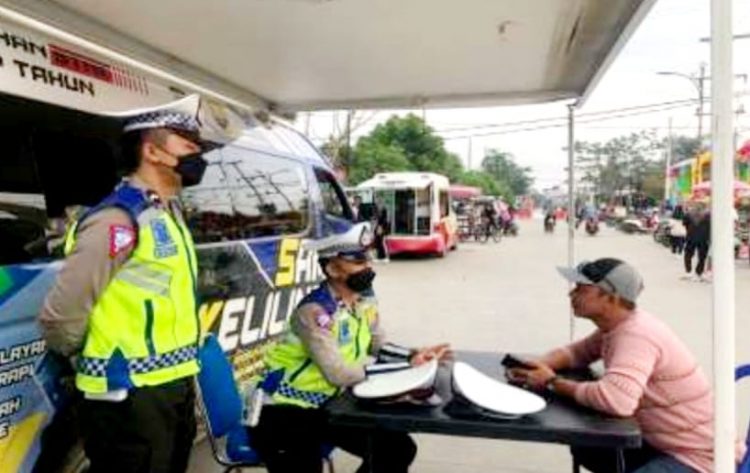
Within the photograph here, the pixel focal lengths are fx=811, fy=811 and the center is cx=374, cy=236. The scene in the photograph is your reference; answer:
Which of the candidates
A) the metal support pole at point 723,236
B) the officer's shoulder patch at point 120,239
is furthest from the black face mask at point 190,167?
the metal support pole at point 723,236

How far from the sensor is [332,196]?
693cm

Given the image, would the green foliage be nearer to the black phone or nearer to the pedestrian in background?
the pedestrian in background

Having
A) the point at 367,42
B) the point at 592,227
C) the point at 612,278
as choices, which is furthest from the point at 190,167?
the point at 592,227

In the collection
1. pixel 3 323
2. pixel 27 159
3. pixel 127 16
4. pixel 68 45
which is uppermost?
pixel 127 16

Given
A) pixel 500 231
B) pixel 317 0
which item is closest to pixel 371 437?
pixel 317 0

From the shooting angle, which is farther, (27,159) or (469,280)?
(469,280)

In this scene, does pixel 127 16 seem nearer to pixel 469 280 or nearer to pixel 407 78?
pixel 407 78

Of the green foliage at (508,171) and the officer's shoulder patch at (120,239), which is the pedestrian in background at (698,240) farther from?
the green foliage at (508,171)

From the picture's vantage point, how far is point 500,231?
3553cm

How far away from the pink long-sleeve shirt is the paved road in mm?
1875

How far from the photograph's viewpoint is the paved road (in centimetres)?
477

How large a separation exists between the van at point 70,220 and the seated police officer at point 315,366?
737mm

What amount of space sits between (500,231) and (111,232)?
33.8 meters

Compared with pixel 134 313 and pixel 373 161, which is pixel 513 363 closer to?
pixel 134 313
